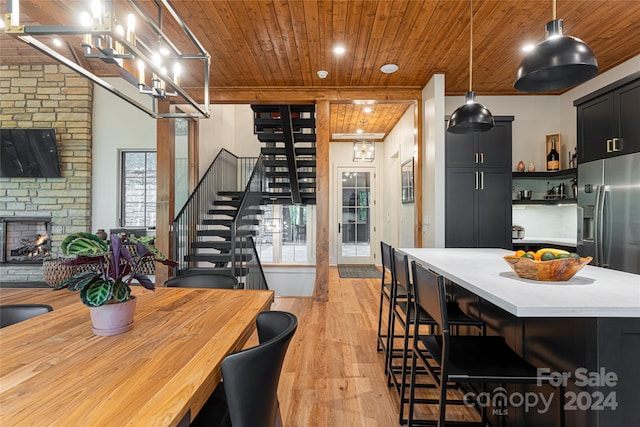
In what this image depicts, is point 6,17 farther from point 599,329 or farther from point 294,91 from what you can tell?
point 294,91

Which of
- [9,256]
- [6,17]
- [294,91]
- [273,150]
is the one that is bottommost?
[9,256]

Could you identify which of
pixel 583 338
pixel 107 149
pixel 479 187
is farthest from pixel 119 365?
pixel 107 149

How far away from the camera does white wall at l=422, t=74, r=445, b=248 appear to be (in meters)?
4.23

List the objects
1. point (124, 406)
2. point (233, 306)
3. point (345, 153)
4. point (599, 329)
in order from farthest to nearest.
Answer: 1. point (345, 153)
2. point (233, 306)
3. point (599, 329)
4. point (124, 406)

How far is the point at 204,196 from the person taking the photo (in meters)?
5.62

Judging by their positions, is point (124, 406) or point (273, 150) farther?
point (273, 150)

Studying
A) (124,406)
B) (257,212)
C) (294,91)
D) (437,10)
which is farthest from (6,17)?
(257,212)

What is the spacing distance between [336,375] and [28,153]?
19.4ft

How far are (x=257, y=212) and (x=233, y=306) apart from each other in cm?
423

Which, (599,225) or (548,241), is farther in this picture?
(548,241)

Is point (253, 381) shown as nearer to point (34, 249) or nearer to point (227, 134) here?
point (34, 249)

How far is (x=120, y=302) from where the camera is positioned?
4.34ft

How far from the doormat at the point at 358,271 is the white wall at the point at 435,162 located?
2.52 metres

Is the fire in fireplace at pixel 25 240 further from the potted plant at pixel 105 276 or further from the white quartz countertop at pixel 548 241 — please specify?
the white quartz countertop at pixel 548 241
